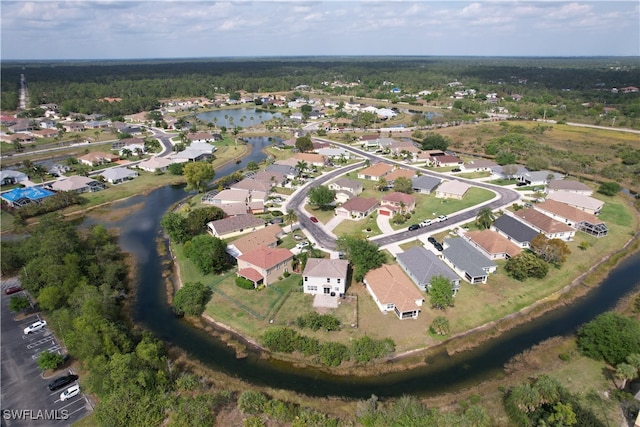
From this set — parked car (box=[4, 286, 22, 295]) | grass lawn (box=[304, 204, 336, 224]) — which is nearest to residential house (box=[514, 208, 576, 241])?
grass lawn (box=[304, 204, 336, 224])

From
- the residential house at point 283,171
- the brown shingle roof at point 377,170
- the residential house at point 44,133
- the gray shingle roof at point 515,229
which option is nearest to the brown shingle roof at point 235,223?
the residential house at point 283,171

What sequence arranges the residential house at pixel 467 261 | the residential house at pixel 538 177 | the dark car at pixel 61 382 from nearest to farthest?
the dark car at pixel 61 382 < the residential house at pixel 467 261 < the residential house at pixel 538 177

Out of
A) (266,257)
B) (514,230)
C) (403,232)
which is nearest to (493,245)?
(514,230)

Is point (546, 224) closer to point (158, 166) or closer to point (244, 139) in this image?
point (158, 166)

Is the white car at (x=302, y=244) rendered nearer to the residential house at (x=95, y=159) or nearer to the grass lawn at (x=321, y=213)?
the grass lawn at (x=321, y=213)

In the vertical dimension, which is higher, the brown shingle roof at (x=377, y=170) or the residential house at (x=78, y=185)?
the brown shingle roof at (x=377, y=170)

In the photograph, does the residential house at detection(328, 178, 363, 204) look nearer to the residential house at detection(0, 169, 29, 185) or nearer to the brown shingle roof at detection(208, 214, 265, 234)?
the brown shingle roof at detection(208, 214, 265, 234)
